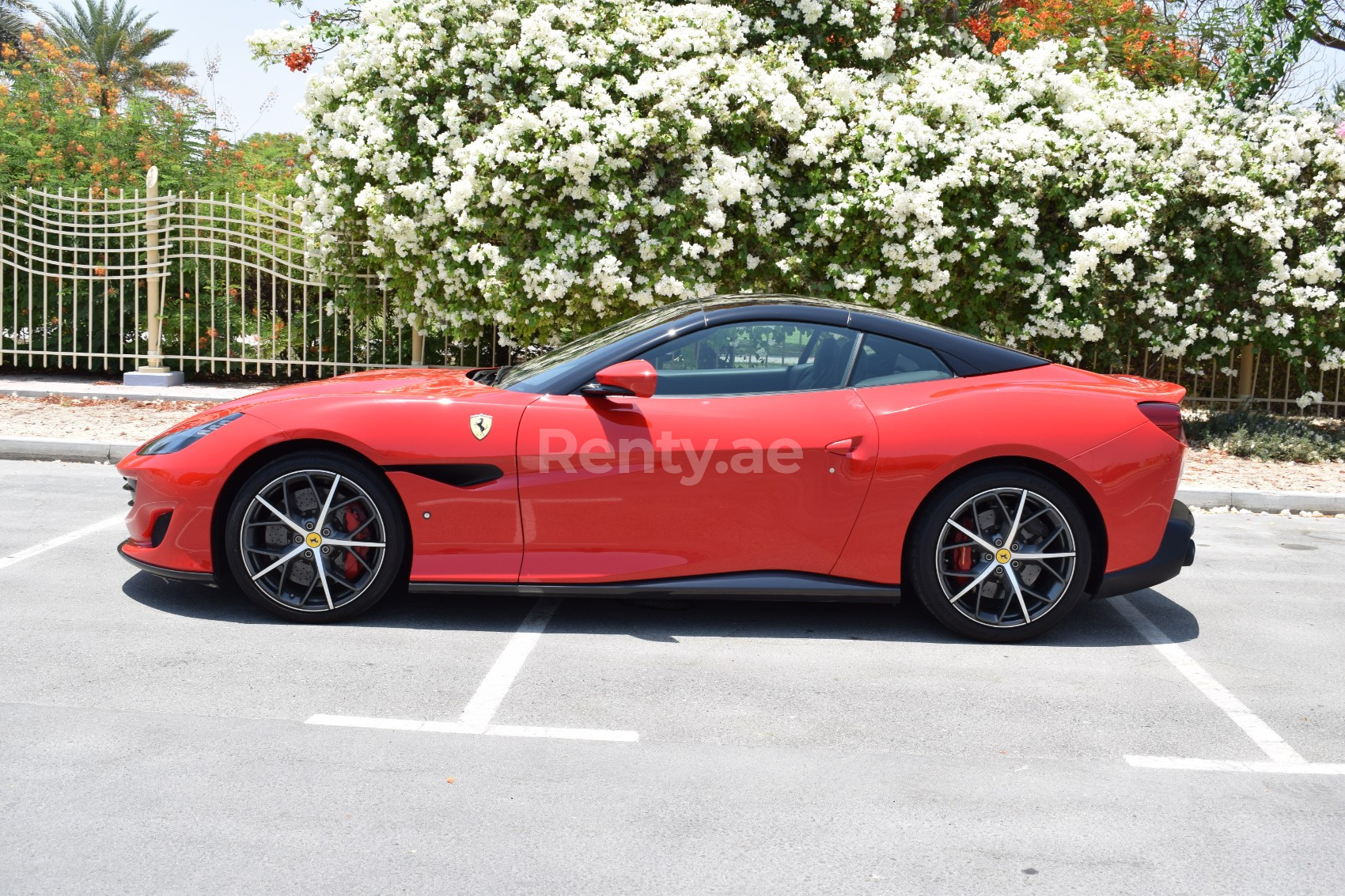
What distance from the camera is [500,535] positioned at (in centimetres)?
484

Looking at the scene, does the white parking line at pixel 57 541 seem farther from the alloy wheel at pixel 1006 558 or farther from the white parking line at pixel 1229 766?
the white parking line at pixel 1229 766

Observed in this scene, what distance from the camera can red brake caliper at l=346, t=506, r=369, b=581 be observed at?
4.88 meters

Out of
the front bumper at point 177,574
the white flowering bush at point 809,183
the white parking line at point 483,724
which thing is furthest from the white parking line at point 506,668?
the white flowering bush at point 809,183

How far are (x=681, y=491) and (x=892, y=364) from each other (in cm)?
110

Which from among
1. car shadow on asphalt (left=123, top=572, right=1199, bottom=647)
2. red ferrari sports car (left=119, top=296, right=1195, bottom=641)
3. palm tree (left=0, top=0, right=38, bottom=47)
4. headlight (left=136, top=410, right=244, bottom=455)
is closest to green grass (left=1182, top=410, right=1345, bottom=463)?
car shadow on asphalt (left=123, top=572, right=1199, bottom=647)

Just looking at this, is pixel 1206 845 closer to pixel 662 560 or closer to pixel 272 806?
pixel 662 560

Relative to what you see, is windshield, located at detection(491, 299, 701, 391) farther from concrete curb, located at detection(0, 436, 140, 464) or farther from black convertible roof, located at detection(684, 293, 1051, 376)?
concrete curb, located at detection(0, 436, 140, 464)

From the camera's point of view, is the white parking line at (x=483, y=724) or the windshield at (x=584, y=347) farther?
the windshield at (x=584, y=347)

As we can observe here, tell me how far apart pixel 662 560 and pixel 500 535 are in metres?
0.68

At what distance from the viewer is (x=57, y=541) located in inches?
249

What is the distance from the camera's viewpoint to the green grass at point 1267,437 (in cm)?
994

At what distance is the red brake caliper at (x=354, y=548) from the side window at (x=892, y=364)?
7.03 ft

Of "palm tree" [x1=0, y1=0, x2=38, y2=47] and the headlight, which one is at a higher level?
"palm tree" [x1=0, y1=0, x2=38, y2=47]

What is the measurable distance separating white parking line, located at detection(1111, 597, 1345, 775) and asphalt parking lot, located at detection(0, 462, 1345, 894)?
14mm
